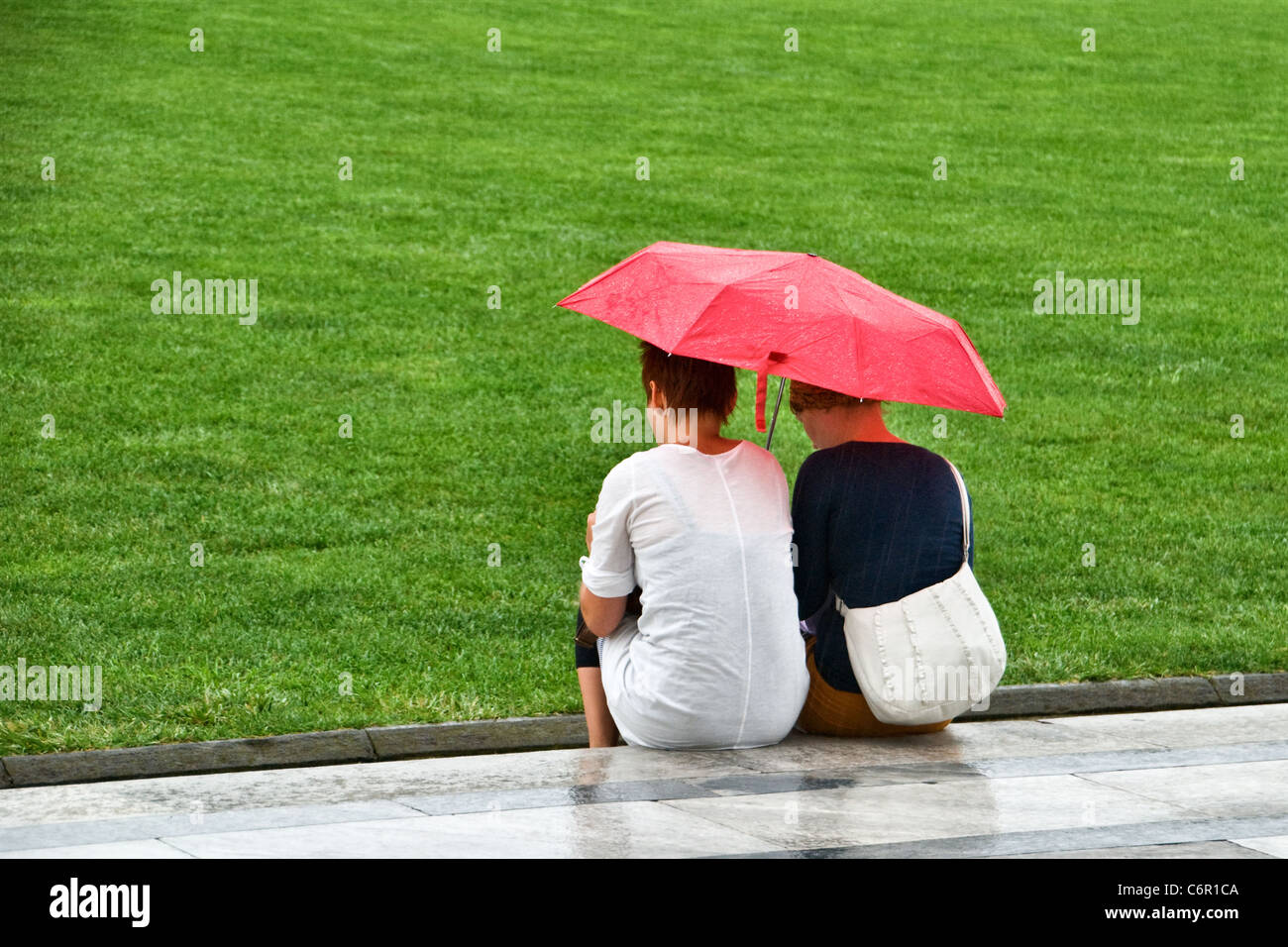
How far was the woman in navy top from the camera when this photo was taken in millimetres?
5734

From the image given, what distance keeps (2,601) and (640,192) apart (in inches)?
491

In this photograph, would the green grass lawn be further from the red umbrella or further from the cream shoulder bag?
the red umbrella

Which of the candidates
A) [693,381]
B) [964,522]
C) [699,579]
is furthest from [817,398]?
[699,579]

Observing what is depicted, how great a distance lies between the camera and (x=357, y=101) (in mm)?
23719

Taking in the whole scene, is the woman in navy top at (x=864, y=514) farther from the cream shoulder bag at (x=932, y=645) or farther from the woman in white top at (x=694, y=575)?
the woman in white top at (x=694, y=575)

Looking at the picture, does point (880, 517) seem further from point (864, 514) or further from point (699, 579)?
point (699, 579)

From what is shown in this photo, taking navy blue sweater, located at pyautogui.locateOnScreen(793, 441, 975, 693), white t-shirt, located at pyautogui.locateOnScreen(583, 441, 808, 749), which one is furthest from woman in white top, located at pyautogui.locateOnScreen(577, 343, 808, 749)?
navy blue sweater, located at pyautogui.locateOnScreen(793, 441, 975, 693)

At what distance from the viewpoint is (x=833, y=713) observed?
6098mm

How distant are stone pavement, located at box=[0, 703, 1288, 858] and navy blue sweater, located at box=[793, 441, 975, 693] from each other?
26.5 inches

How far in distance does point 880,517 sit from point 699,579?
670 millimetres

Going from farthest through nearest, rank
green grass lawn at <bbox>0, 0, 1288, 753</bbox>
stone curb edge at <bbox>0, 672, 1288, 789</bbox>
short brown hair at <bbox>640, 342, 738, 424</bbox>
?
green grass lawn at <bbox>0, 0, 1288, 753</bbox>, stone curb edge at <bbox>0, 672, 1288, 789</bbox>, short brown hair at <bbox>640, 342, 738, 424</bbox>

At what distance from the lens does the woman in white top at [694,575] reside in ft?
18.2
